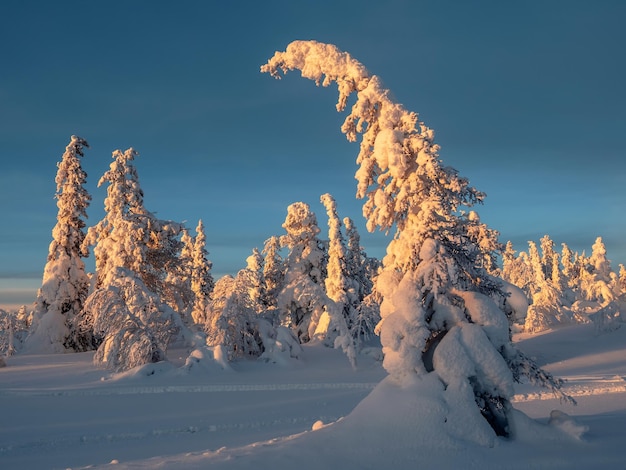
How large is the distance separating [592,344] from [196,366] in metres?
25.2

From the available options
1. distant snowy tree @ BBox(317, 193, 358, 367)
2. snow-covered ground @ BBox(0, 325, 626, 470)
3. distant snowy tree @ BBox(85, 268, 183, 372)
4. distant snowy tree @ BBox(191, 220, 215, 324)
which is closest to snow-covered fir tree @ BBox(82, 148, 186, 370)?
distant snowy tree @ BBox(85, 268, 183, 372)

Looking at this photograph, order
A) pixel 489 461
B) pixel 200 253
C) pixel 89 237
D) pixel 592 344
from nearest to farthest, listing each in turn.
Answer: pixel 489 461, pixel 89 237, pixel 592 344, pixel 200 253

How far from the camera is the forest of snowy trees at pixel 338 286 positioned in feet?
34.6

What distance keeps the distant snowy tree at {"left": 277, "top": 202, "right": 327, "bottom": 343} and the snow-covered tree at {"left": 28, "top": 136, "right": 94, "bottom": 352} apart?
13035mm

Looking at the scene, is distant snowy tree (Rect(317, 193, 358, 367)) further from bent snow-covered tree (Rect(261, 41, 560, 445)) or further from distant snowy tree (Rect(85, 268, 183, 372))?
bent snow-covered tree (Rect(261, 41, 560, 445))

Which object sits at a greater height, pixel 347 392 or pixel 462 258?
pixel 462 258

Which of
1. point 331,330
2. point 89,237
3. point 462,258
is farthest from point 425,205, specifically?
point 89,237

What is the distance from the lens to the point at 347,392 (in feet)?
64.0

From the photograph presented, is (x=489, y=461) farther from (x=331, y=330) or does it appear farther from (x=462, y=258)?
(x=331, y=330)

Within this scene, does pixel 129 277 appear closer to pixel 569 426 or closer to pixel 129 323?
pixel 129 323

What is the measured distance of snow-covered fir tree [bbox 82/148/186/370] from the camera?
24.1 m

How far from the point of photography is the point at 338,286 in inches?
1564

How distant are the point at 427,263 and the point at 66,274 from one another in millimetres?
26398

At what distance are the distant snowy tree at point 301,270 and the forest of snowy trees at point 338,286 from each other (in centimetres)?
11
